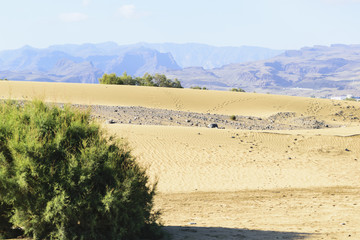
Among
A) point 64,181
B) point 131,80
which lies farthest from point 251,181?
point 131,80

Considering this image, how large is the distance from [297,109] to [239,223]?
3703 cm

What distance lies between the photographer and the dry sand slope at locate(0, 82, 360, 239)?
31.2ft

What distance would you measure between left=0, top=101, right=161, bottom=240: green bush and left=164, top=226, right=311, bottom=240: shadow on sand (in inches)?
58.5

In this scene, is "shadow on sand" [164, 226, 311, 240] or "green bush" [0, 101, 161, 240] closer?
"green bush" [0, 101, 161, 240]

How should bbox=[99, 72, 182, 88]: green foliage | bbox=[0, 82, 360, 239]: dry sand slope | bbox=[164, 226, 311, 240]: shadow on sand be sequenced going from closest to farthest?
bbox=[164, 226, 311, 240]: shadow on sand → bbox=[0, 82, 360, 239]: dry sand slope → bbox=[99, 72, 182, 88]: green foliage

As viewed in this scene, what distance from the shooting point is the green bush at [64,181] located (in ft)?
21.2

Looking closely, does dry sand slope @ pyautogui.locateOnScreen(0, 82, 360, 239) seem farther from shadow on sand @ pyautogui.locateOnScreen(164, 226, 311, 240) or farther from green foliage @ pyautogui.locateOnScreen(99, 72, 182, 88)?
green foliage @ pyautogui.locateOnScreen(99, 72, 182, 88)

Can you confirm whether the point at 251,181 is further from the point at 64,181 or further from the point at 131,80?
the point at 131,80

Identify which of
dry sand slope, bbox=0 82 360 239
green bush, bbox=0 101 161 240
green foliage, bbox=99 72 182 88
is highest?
green foliage, bbox=99 72 182 88

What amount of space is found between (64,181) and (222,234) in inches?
146

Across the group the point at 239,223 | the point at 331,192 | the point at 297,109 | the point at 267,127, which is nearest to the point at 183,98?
the point at 297,109

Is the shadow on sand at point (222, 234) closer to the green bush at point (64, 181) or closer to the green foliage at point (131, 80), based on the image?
the green bush at point (64, 181)

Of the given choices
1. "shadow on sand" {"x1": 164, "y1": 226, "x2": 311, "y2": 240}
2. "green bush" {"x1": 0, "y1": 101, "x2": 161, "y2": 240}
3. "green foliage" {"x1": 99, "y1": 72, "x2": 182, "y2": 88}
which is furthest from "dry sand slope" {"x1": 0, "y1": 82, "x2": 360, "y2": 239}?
"green foliage" {"x1": 99, "y1": 72, "x2": 182, "y2": 88}

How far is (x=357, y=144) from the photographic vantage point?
21.8 m
